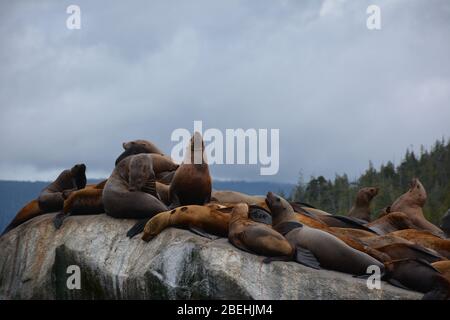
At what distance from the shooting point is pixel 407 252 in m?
10.3

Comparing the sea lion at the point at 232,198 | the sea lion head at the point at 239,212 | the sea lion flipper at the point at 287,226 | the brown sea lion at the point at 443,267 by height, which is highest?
the sea lion head at the point at 239,212

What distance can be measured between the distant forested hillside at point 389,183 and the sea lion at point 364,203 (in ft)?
186

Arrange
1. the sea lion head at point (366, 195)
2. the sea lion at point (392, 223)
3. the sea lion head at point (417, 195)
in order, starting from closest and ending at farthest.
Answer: the sea lion at point (392, 223) < the sea lion head at point (417, 195) < the sea lion head at point (366, 195)

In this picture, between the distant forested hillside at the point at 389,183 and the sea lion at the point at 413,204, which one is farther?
the distant forested hillside at the point at 389,183

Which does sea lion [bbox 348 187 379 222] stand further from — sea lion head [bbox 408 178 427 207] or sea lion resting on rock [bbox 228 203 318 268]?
sea lion resting on rock [bbox 228 203 318 268]

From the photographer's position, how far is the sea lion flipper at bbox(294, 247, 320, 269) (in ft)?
31.4

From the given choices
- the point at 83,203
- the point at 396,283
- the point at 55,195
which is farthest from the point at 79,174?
the point at 396,283

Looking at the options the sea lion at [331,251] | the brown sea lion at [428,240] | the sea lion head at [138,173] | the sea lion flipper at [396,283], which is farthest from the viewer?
the sea lion head at [138,173]

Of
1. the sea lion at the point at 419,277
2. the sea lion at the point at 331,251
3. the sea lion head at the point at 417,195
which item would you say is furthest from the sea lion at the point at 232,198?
the sea lion head at the point at 417,195

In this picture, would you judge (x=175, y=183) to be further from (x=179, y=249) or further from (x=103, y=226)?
(x=179, y=249)

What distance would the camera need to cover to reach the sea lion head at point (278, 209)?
35.9 feet

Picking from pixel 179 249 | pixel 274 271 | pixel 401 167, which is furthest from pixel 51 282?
pixel 401 167

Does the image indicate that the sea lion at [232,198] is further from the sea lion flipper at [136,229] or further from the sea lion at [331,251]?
the sea lion at [331,251]

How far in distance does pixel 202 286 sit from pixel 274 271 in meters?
0.86
